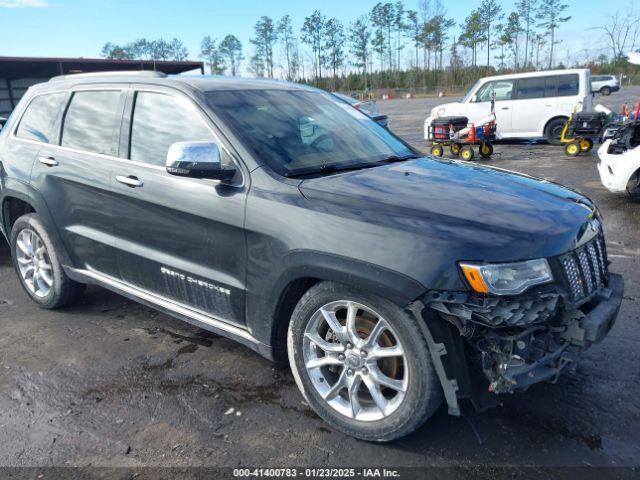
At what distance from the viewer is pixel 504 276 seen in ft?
7.78

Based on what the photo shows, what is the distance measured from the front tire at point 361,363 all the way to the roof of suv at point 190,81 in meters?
1.64

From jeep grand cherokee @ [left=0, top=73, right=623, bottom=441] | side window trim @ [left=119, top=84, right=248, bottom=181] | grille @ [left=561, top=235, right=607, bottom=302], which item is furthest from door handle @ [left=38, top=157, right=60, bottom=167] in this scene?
grille @ [left=561, top=235, right=607, bottom=302]

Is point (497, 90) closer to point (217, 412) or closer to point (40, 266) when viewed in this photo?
point (40, 266)

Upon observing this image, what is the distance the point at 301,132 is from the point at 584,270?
183 cm

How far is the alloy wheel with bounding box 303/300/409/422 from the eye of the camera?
2.63m

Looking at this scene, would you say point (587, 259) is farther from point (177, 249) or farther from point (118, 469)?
point (118, 469)

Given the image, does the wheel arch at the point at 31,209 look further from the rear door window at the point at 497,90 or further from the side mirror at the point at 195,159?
the rear door window at the point at 497,90

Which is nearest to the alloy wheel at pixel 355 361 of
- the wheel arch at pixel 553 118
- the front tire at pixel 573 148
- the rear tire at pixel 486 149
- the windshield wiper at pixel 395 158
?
the windshield wiper at pixel 395 158

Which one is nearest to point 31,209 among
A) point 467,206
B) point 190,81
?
point 190,81

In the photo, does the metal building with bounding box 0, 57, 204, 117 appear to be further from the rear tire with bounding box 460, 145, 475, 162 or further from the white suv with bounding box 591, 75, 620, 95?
the white suv with bounding box 591, 75, 620, 95

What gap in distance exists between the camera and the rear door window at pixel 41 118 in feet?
14.1

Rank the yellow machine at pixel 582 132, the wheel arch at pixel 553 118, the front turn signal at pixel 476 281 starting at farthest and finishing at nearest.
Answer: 1. the wheel arch at pixel 553 118
2. the yellow machine at pixel 582 132
3. the front turn signal at pixel 476 281

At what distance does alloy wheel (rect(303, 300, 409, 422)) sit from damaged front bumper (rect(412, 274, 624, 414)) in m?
0.23

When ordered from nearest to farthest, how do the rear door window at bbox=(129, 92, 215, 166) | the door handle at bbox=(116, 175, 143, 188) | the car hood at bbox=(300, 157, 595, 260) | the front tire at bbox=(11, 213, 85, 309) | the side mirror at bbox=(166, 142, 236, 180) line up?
the car hood at bbox=(300, 157, 595, 260) < the side mirror at bbox=(166, 142, 236, 180) < the rear door window at bbox=(129, 92, 215, 166) < the door handle at bbox=(116, 175, 143, 188) < the front tire at bbox=(11, 213, 85, 309)
